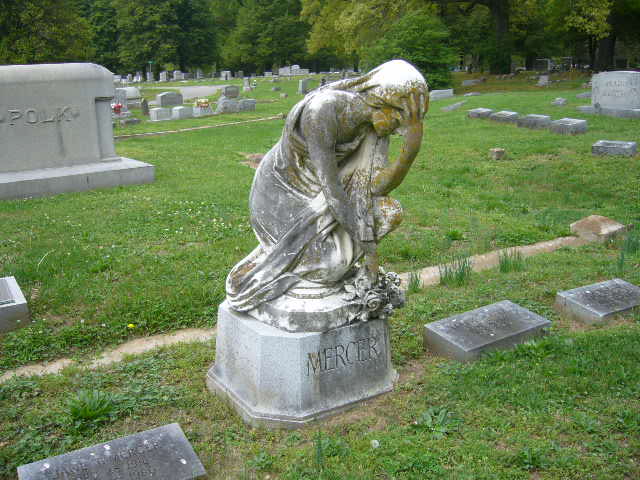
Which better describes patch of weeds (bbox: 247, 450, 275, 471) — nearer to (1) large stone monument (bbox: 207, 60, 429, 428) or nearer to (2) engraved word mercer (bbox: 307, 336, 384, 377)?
(1) large stone monument (bbox: 207, 60, 429, 428)

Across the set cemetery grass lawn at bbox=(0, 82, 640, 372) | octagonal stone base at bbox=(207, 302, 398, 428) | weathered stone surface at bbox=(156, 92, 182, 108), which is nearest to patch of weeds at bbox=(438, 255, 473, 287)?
cemetery grass lawn at bbox=(0, 82, 640, 372)

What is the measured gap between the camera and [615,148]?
12.8m

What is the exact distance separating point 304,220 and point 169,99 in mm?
28425

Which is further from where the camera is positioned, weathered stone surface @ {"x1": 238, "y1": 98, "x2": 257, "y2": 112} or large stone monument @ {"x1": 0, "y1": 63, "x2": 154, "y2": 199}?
weathered stone surface @ {"x1": 238, "y1": 98, "x2": 257, "y2": 112}

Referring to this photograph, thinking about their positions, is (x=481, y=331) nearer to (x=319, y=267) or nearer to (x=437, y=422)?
(x=437, y=422)

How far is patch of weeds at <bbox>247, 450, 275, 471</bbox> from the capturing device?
3.77 meters

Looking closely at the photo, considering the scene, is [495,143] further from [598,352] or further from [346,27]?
[346,27]

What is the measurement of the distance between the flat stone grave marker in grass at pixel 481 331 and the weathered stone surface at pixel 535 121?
12368 mm

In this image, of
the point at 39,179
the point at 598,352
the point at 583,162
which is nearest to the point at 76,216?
the point at 39,179

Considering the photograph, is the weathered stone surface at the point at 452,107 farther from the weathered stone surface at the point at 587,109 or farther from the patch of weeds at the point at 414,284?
the patch of weeds at the point at 414,284

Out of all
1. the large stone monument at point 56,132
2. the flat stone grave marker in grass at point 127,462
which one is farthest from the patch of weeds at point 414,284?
the large stone monument at point 56,132

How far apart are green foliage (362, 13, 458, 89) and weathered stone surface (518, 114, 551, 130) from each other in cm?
1079

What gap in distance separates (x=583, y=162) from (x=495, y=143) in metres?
2.95

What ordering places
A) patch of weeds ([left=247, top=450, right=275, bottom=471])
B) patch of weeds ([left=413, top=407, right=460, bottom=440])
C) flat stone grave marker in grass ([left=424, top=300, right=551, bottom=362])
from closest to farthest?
Answer: patch of weeds ([left=247, top=450, right=275, bottom=471])
patch of weeds ([left=413, top=407, right=460, bottom=440])
flat stone grave marker in grass ([left=424, top=300, right=551, bottom=362])
